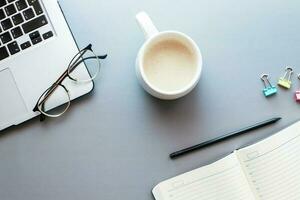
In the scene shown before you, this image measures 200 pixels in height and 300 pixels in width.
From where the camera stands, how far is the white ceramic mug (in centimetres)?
67

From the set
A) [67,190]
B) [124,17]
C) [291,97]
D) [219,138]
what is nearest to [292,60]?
[291,97]

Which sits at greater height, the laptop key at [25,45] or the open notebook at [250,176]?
the laptop key at [25,45]

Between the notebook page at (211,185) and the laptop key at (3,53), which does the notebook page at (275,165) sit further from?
the laptop key at (3,53)

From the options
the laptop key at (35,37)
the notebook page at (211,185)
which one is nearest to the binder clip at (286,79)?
the notebook page at (211,185)

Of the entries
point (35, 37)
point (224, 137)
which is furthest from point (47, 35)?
point (224, 137)

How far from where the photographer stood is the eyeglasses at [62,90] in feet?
2.32

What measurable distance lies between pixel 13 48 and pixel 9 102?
84 mm

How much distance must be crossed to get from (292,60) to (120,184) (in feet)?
1.13

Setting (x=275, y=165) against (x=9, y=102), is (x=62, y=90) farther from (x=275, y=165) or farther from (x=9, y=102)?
(x=275, y=165)

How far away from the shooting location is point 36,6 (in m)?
0.71

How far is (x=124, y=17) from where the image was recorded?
28.9 inches

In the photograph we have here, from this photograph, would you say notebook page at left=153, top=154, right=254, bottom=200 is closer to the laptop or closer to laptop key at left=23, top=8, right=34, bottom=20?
the laptop

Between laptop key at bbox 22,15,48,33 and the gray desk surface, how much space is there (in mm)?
45

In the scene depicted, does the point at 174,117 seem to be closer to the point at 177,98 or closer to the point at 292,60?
the point at 177,98
